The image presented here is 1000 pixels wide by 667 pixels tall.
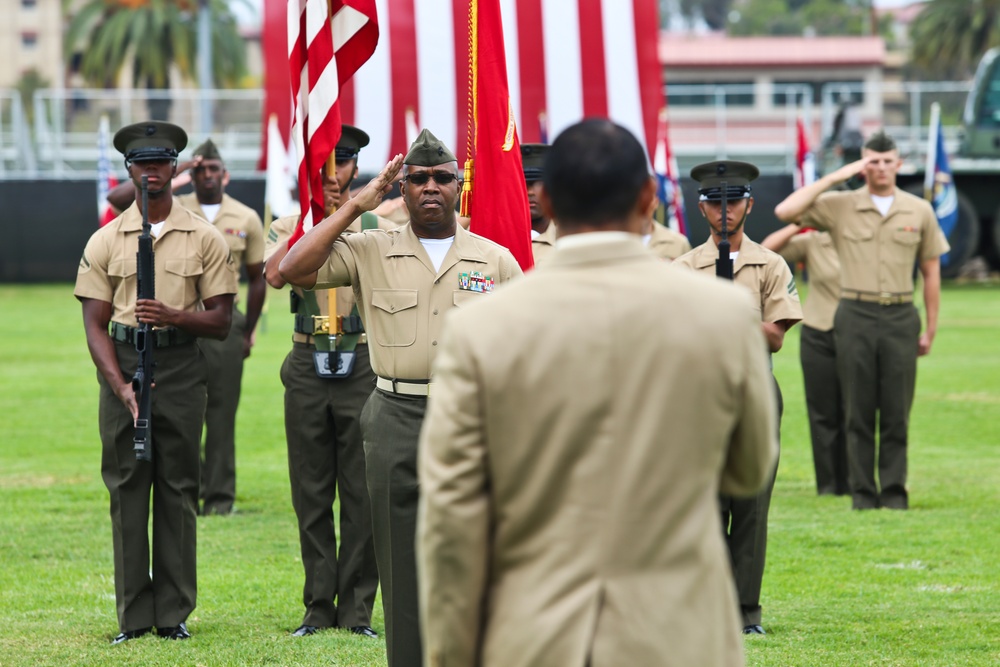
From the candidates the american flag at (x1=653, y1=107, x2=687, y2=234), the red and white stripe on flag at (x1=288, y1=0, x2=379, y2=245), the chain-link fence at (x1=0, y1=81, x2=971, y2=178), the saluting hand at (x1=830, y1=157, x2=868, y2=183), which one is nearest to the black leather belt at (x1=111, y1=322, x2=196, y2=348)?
the red and white stripe on flag at (x1=288, y1=0, x2=379, y2=245)

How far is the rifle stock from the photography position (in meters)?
6.48

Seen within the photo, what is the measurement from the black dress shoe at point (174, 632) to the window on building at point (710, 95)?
2621cm

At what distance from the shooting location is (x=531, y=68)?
759 inches

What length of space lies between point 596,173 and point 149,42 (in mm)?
50737

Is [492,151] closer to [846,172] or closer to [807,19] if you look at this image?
[846,172]

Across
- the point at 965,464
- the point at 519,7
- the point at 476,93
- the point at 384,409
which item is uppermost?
the point at 519,7

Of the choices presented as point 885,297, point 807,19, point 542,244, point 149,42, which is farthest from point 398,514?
point 807,19

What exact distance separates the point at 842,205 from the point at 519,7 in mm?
9404

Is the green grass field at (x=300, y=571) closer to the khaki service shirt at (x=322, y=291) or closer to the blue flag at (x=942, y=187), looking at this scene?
the khaki service shirt at (x=322, y=291)

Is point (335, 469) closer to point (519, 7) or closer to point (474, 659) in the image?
point (474, 659)

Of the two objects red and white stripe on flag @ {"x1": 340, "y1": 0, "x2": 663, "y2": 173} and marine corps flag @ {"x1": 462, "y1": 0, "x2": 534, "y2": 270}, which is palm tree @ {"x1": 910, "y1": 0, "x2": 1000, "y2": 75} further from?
marine corps flag @ {"x1": 462, "y1": 0, "x2": 534, "y2": 270}

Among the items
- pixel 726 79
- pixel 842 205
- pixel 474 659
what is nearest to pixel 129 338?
pixel 474 659

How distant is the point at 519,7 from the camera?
18703mm

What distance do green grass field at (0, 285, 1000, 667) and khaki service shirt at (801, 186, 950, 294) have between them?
5.07ft
